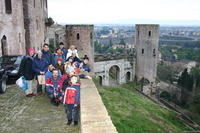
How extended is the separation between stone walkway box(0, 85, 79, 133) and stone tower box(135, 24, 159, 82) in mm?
26098

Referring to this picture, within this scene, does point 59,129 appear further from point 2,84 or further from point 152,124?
point 152,124

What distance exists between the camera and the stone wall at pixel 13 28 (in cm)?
1462

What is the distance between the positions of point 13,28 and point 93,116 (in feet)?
39.9

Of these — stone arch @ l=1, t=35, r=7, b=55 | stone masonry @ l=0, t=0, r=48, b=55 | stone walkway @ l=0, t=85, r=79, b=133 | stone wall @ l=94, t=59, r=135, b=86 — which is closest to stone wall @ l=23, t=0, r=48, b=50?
stone masonry @ l=0, t=0, r=48, b=55

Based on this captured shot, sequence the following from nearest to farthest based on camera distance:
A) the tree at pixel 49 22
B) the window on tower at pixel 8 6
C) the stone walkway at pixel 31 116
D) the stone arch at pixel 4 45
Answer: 1. the stone walkway at pixel 31 116
2. the stone arch at pixel 4 45
3. the window on tower at pixel 8 6
4. the tree at pixel 49 22

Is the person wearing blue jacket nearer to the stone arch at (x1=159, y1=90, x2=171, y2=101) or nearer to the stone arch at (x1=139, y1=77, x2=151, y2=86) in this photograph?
the stone arch at (x1=139, y1=77, x2=151, y2=86)

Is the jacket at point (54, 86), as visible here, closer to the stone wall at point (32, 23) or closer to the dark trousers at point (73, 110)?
the dark trousers at point (73, 110)

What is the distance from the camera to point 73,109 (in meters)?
6.23

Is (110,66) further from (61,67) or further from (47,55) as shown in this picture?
(61,67)

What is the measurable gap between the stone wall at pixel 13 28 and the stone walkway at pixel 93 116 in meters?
9.56

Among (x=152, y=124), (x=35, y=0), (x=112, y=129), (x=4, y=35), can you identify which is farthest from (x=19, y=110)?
(x=35, y=0)

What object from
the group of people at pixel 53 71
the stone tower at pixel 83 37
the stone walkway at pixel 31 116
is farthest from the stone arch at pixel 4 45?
the stone tower at pixel 83 37

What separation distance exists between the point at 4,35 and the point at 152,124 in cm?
938

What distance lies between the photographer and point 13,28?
51.4ft
